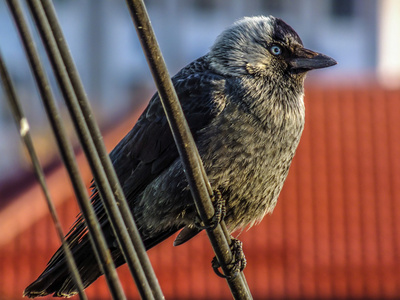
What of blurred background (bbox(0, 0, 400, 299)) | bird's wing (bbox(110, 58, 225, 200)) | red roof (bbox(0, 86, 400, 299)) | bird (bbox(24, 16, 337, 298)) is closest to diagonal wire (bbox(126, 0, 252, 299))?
bird (bbox(24, 16, 337, 298))

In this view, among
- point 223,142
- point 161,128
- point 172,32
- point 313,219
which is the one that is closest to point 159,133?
point 161,128

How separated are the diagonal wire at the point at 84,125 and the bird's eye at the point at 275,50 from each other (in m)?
1.80

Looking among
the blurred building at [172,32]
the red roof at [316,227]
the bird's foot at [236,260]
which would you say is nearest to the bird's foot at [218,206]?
the bird's foot at [236,260]

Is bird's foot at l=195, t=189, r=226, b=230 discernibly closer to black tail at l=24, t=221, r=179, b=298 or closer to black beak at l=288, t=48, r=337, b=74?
black tail at l=24, t=221, r=179, b=298

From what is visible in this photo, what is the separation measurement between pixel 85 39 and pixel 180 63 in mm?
3709

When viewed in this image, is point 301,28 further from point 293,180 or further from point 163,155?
point 163,155

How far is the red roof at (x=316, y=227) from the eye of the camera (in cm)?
1391

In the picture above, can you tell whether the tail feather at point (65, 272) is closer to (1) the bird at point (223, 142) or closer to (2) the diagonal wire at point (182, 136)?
(1) the bird at point (223, 142)

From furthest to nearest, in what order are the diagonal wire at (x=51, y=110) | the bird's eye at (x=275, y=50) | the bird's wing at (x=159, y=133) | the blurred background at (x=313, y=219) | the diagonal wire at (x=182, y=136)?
1. the blurred background at (x=313, y=219)
2. the bird's eye at (x=275, y=50)
3. the bird's wing at (x=159, y=133)
4. the diagonal wire at (x=182, y=136)
5. the diagonal wire at (x=51, y=110)

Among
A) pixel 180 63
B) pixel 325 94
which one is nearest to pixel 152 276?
pixel 325 94

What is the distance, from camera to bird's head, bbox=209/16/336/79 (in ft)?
13.6

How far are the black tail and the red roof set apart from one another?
9653 millimetres

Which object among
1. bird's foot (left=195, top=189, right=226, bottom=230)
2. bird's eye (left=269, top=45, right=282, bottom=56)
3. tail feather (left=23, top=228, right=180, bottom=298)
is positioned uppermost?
bird's eye (left=269, top=45, right=282, bottom=56)

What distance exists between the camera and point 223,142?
12.6 feet
